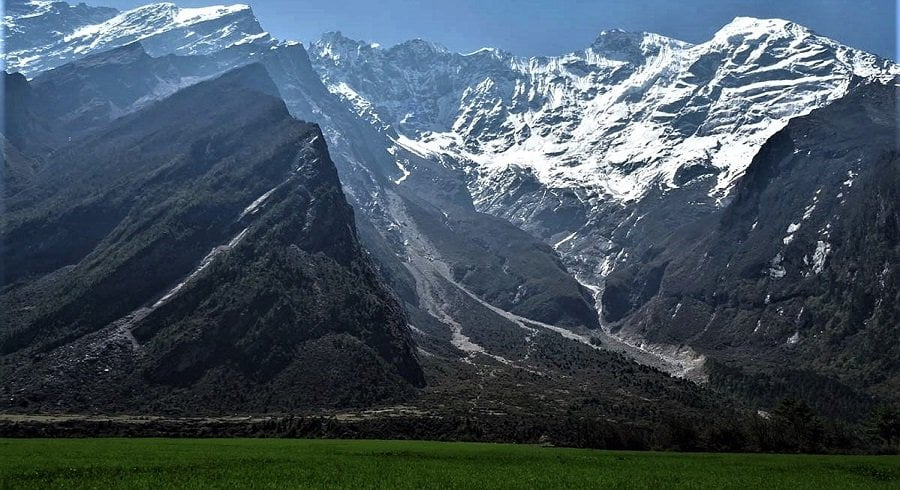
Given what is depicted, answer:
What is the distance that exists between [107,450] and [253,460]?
76.4ft

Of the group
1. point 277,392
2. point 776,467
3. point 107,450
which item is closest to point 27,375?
point 277,392

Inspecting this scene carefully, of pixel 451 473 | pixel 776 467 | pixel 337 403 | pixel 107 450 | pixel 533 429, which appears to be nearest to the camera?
pixel 451 473

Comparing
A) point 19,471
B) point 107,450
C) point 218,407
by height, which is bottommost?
point 218,407

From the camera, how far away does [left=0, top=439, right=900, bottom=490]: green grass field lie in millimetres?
51094

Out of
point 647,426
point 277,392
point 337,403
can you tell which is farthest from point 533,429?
point 277,392

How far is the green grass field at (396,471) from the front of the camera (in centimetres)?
5109

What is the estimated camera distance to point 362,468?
203 ft

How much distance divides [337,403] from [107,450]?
4828 inches

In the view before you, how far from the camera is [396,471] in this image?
60.5 m

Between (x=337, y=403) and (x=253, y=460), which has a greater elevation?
(x=253, y=460)

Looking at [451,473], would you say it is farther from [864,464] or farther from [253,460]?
[864,464]

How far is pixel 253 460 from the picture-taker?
69250 millimetres

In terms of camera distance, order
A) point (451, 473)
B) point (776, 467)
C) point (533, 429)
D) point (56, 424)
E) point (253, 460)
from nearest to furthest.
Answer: point (451, 473)
point (253, 460)
point (776, 467)
point (56, 424)
point (533, 429)

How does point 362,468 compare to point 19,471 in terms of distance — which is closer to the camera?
point 19,471
